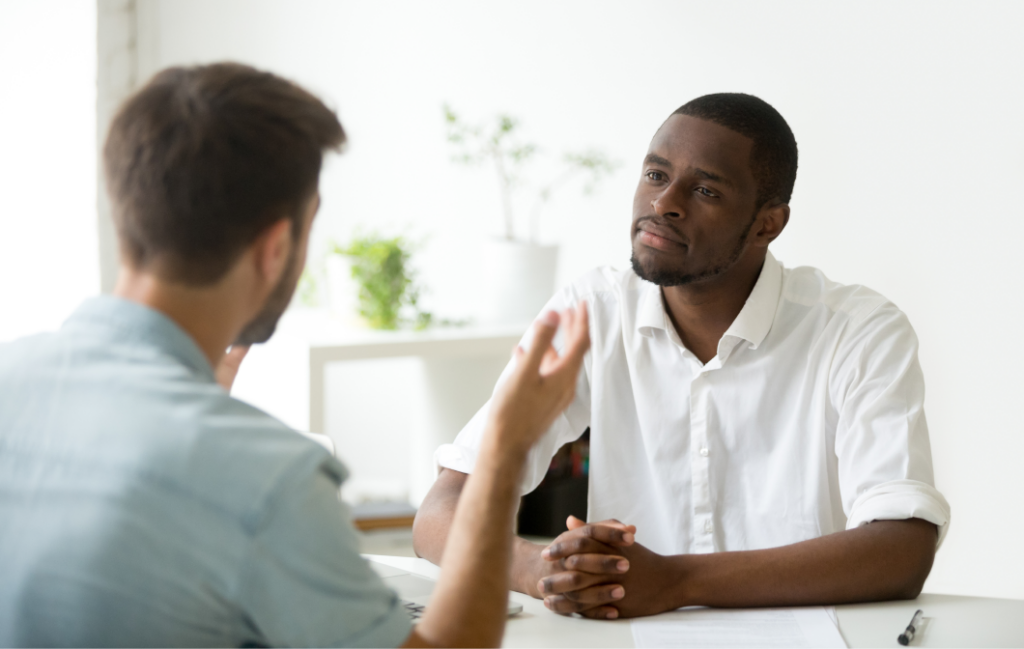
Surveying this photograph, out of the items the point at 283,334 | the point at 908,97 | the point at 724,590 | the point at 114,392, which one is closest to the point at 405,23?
the point at 283,334

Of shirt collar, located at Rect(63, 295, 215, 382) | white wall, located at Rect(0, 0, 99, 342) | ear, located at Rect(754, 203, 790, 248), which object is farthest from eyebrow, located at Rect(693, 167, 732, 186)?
white wall, located at Rect(0, 0, 99, 342)

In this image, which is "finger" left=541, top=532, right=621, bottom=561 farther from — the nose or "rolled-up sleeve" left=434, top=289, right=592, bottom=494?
the nose

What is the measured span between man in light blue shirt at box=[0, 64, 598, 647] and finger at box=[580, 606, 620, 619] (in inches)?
15.3

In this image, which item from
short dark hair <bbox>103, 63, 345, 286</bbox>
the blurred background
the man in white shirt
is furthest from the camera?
the blurred background

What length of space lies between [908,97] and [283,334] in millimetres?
Result: 1769

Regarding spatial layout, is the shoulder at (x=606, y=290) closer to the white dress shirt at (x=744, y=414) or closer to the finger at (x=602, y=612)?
the white dress shirt at (x=744, y=414)

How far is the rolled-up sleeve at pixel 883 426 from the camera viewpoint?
4.24 feet

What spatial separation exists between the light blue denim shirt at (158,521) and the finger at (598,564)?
1.56ft

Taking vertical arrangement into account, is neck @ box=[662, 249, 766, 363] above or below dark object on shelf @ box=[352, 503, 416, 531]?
above

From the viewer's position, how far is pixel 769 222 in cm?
161

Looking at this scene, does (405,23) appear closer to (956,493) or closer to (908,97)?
(908,97)

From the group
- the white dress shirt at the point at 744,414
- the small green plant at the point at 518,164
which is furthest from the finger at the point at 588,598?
the small green plant at the point at 518,164

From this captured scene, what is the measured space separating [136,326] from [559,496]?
2.01 m

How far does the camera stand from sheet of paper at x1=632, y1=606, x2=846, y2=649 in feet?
3.47
